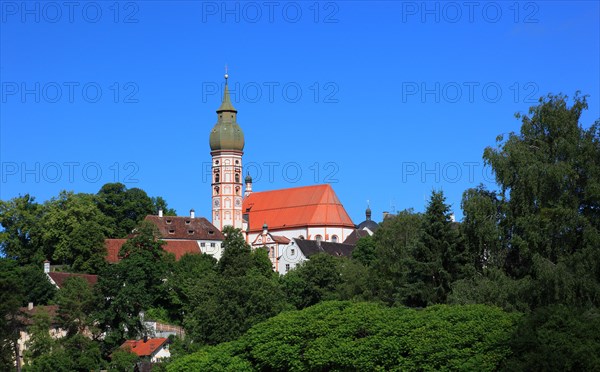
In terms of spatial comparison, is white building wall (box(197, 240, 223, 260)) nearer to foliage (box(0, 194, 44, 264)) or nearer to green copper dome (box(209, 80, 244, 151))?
foliage (box(0, 194, 44, 264))

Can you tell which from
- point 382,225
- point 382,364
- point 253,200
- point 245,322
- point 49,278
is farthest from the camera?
point 253,200

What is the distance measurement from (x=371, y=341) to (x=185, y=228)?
218 ft

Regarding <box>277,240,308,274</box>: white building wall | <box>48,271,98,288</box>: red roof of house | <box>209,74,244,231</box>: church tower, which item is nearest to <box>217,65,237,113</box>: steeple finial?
<box>209,74,244,231</box>: church tower

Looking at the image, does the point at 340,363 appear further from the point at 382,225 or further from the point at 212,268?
the point at 212,268

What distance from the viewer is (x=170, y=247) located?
102 m

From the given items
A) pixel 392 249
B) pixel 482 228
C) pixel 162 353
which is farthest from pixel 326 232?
pixel 482 228

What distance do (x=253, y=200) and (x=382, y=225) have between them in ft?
254

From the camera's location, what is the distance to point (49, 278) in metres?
85.5

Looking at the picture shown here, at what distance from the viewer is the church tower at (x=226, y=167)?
132m

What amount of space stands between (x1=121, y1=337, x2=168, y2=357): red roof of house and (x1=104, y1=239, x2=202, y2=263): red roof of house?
16355mm

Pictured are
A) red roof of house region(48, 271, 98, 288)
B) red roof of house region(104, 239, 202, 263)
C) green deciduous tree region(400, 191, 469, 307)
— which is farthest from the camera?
red roof of house region(104, 239, 202, 263)

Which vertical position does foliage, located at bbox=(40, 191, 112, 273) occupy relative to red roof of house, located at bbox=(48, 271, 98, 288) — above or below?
above

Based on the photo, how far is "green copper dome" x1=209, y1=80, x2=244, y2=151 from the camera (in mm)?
134000

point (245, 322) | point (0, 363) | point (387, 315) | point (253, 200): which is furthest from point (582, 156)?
point (253, 200)
